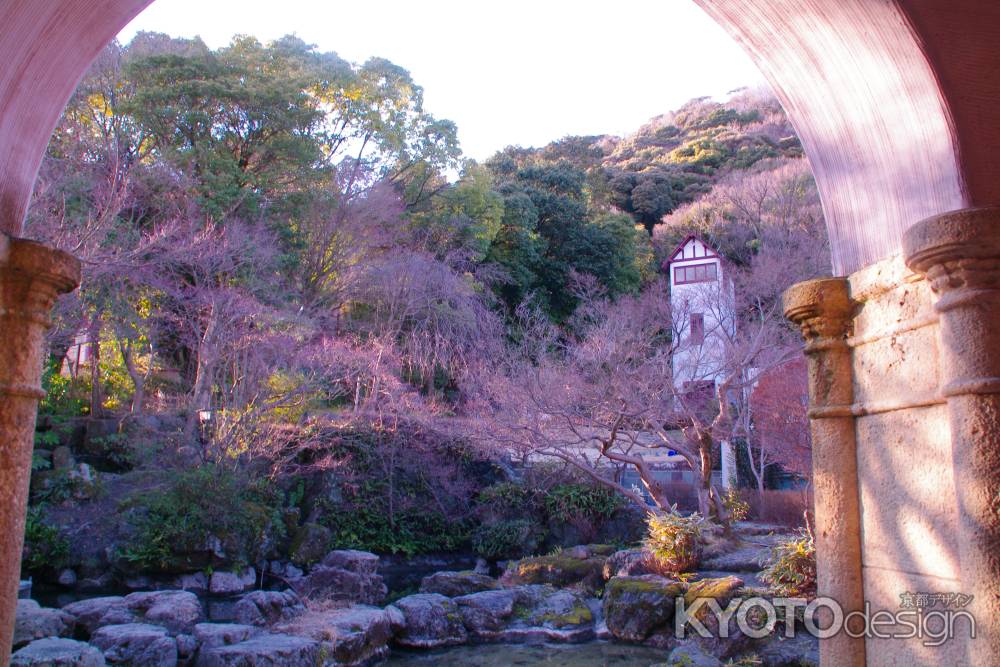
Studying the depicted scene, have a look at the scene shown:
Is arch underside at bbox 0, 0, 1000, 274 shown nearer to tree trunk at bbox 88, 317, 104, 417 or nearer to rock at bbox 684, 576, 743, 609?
rock at bbox 684, 576, 743, 609

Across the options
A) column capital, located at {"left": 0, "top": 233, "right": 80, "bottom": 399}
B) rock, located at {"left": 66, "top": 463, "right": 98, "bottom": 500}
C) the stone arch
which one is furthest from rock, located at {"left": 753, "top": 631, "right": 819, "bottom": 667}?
rock, located at {"left": 66, "top": 463, "right": 98, "bottom": 500}

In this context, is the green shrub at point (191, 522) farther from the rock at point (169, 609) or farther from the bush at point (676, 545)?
the bush at point (676, 545)

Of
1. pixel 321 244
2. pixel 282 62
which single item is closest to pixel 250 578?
pixel 321 244

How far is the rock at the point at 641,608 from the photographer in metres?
9.16

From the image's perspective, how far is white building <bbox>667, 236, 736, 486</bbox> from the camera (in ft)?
42.8

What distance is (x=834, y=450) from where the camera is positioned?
2.91 meters

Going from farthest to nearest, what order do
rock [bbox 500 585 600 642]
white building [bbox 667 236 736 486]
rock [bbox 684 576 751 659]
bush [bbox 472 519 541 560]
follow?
1. bush [bbox 472 519 541 560]
2. white building [bbox 667 236 736 486]
3. rock [bbox 500 585 600 642]
4. rock [bbox 684 576 751 659]

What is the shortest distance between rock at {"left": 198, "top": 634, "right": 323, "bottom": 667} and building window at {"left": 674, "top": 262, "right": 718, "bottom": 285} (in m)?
15.8

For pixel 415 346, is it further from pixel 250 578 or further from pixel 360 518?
pixel 250 578

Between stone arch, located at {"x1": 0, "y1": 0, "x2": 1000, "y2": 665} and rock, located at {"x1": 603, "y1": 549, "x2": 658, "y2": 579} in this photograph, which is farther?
rock, located at {"x1": 603, "y1": 549, "x2": 658, "y2": 579}

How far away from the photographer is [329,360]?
13711 mm

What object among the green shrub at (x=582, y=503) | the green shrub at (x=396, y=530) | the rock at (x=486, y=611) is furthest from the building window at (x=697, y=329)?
the green shrub at (x=396, y=530)

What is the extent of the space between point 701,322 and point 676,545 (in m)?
5.96

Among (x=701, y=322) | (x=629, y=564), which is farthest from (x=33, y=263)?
(x=701, y=322)
